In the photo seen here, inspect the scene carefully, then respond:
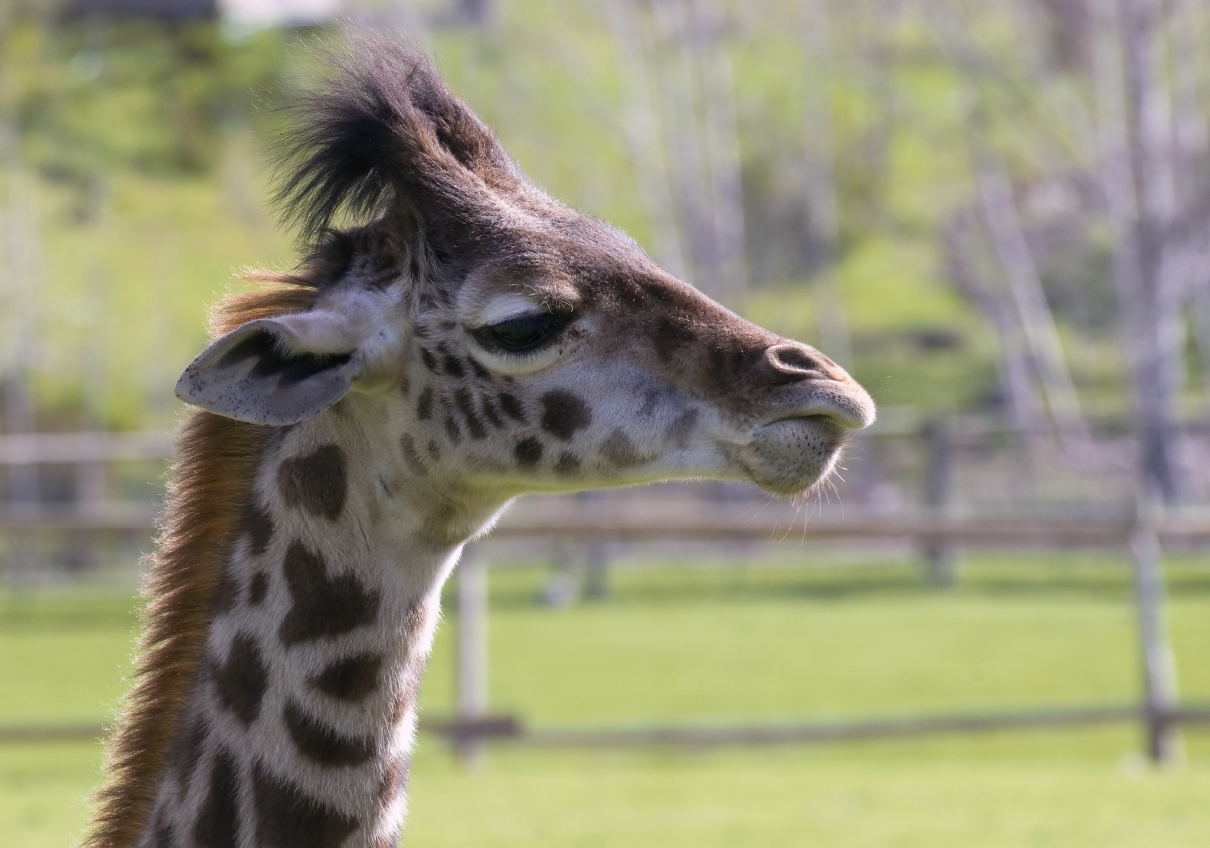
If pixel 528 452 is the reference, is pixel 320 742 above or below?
below

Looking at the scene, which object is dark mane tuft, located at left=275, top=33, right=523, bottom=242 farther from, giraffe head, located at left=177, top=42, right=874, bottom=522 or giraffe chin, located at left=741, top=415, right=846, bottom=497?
giraffe chin, located at left=741, top=415, right=846, bottom=497

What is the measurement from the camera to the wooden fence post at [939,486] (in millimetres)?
14219

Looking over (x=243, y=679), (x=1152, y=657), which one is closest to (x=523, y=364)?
(x=243, y=679)

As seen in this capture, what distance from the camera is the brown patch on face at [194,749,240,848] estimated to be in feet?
7.24

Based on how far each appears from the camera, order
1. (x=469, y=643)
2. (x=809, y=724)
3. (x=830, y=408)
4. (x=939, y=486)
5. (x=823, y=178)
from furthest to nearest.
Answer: (x=823, y=178) < (x=939, y=486) < (x=469, y=643) < (x=809, y=724) < (x=830, y=408)

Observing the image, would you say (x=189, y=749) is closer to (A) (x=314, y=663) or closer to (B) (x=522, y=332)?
(A) (x=314, y=663)

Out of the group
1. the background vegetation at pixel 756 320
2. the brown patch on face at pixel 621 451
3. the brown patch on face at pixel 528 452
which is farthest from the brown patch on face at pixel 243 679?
the background vegetation at pixel 756 320

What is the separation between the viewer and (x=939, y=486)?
47.7 feet

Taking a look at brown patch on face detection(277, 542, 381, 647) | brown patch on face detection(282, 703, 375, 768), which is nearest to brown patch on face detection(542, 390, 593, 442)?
brown patch on face detection(277, 542, 381, 647)

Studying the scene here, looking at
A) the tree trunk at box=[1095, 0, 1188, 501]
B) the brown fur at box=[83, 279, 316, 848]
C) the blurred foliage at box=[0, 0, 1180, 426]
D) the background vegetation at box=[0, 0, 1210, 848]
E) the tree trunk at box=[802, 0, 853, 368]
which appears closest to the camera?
the brown fur at box=[83, 279, 316, 848]

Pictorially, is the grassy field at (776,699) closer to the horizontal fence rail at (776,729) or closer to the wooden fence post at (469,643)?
the horizontal fence rail at (776,729)

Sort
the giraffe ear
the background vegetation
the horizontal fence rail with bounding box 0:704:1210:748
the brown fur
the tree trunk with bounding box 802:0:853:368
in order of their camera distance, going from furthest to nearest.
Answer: the tree trunk with bounding box 802:0:853:368 → the horizontal fence rail with bounding box 0:704:1210:748 → the background vegetation → the brown fur → the giraffe ear

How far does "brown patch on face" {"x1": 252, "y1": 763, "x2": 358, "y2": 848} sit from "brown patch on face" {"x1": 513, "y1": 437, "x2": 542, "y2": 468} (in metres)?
0.59

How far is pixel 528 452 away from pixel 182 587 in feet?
2.04
